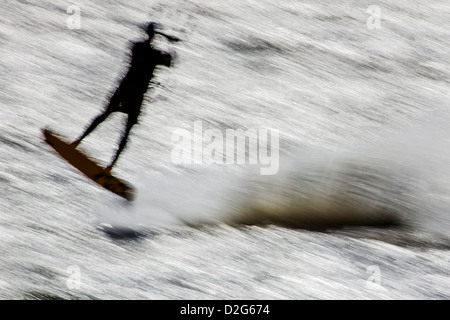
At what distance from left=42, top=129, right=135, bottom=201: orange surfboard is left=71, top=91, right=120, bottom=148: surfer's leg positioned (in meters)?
0.02

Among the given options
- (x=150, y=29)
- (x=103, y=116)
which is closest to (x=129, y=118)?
(x=103, y=116)

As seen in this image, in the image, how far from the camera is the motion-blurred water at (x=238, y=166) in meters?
0.87

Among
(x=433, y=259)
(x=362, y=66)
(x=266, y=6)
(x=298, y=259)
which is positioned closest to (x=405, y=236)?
(x=433, y=259)

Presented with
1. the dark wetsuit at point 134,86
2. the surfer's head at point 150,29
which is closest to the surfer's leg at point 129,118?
the dark wetsuit at point 134,86

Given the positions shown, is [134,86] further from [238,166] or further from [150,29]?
[238,166]

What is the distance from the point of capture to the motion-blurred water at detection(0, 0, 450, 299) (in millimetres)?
870

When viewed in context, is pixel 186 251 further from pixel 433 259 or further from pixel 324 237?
pixel 433 259

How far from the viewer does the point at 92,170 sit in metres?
0.90

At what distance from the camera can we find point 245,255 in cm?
87

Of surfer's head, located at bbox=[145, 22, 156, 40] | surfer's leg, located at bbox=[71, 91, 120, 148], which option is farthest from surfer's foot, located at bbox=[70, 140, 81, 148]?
surfer's head, located at bbox=[145, 22, 156, 40]

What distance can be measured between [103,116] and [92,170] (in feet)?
0.29

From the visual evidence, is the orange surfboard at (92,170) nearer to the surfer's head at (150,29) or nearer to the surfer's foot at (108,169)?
the surfer's foot at (108,169)

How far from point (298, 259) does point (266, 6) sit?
16.9 inches

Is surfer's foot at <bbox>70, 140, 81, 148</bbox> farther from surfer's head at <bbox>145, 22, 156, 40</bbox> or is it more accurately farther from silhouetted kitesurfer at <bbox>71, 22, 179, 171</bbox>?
surfer's head at <bbox>145, 22, 156, 40</bbox>
